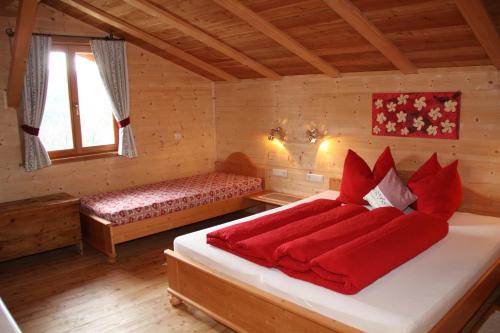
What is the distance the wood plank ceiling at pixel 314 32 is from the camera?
114 inches

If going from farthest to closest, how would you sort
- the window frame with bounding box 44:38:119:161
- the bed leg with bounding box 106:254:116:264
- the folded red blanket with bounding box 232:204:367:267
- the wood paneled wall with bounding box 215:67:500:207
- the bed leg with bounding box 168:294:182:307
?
1. the window frame with bounding box 44:38:119:161
2. the bed leg with bounding box 106:254:116:264
3. the wood paneled wall with bounding box 215:67:500:207
4. the bed leg with bounding box 168:294:182:307
5. the folded red blanket with bounding box 232:204:367:267

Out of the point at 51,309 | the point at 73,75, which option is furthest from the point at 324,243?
the point at 73,75

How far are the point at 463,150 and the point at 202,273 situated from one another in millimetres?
2372

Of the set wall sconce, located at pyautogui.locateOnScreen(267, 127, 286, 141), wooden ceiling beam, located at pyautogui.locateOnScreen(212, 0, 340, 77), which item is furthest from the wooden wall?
wooden ceiling beam, located at pyautogui.locateOnScreen(212, 0, 340, 77)

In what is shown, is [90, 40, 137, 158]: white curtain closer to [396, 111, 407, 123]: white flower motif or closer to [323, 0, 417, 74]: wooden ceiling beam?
[323, 0, 417, 74]: wooden ceiling beam

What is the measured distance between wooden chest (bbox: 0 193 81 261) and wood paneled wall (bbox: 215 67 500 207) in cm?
222

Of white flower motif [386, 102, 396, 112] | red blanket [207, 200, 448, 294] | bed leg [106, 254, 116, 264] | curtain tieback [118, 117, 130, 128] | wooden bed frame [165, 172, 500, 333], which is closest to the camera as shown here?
wooden bed frame [165, 172, 500, 333]

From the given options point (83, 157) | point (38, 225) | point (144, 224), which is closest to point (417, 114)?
point (144, 224)

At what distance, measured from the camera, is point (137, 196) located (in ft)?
14.8

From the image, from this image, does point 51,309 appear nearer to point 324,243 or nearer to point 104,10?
point 324,243

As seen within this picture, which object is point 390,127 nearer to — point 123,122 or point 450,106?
point 450,106

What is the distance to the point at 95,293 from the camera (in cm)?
340

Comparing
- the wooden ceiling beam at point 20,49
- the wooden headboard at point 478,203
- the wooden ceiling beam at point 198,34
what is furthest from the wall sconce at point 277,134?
the wooden ceiling beam at point 20,49

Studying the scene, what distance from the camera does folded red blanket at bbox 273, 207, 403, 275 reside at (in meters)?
2.44
